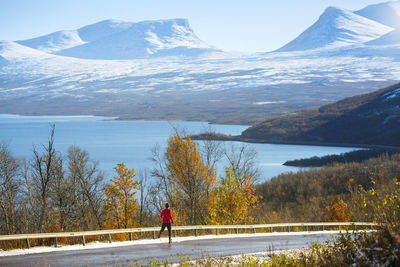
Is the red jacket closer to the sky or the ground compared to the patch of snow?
closer to the ground

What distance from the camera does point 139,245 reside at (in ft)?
60.1

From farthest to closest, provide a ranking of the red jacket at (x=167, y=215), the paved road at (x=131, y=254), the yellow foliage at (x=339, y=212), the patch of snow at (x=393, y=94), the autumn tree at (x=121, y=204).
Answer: the patch of snow at (x=393, y=94), the autumn tree at (x=121, y=204), the yellow foliage at (x=339, y=212), the red jacket at (x=167, y=215), the paved road at (x=131, y=254)

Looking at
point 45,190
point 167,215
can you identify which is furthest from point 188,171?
point 167,215

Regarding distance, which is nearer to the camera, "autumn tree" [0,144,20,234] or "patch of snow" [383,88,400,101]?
"autumn tree" [0,144,20,234]

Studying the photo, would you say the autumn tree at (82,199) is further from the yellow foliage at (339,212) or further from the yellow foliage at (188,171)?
the yellow foliage at (339,212)

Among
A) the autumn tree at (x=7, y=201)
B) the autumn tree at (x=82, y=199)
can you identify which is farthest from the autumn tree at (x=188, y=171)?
the autumn tree at (x=7, y=201)

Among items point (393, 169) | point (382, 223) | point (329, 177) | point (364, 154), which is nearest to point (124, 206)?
point (382, 223)

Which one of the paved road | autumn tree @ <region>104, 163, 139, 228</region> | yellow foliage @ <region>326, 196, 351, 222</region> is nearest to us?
the paved road

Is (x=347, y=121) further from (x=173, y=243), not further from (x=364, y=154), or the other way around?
(x=173, y=243)

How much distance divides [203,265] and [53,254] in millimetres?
5570

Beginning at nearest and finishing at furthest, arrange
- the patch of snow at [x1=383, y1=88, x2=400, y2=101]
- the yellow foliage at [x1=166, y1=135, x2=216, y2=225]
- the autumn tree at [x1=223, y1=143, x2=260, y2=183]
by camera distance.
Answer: the yellow foliage at [x1=166, y1=135, x2=216, y2=225], the autumn tree at [x1=223, y1=143, x2=260, y2=183], the patch of snow at [x1=383, y1=88, x2=400, y2=101]

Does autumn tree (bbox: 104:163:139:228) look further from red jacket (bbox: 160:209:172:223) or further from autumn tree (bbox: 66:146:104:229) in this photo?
red jacket (bbox: 160:209:172:223)

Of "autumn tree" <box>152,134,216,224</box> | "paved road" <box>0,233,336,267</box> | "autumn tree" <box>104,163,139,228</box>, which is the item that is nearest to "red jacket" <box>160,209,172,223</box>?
"paved road" <box>0,233,336,267</box>

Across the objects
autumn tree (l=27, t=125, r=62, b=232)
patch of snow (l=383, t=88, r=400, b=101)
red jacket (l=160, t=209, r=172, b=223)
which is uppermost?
patch of snow (l=383, t=88, r=400, b=101)
